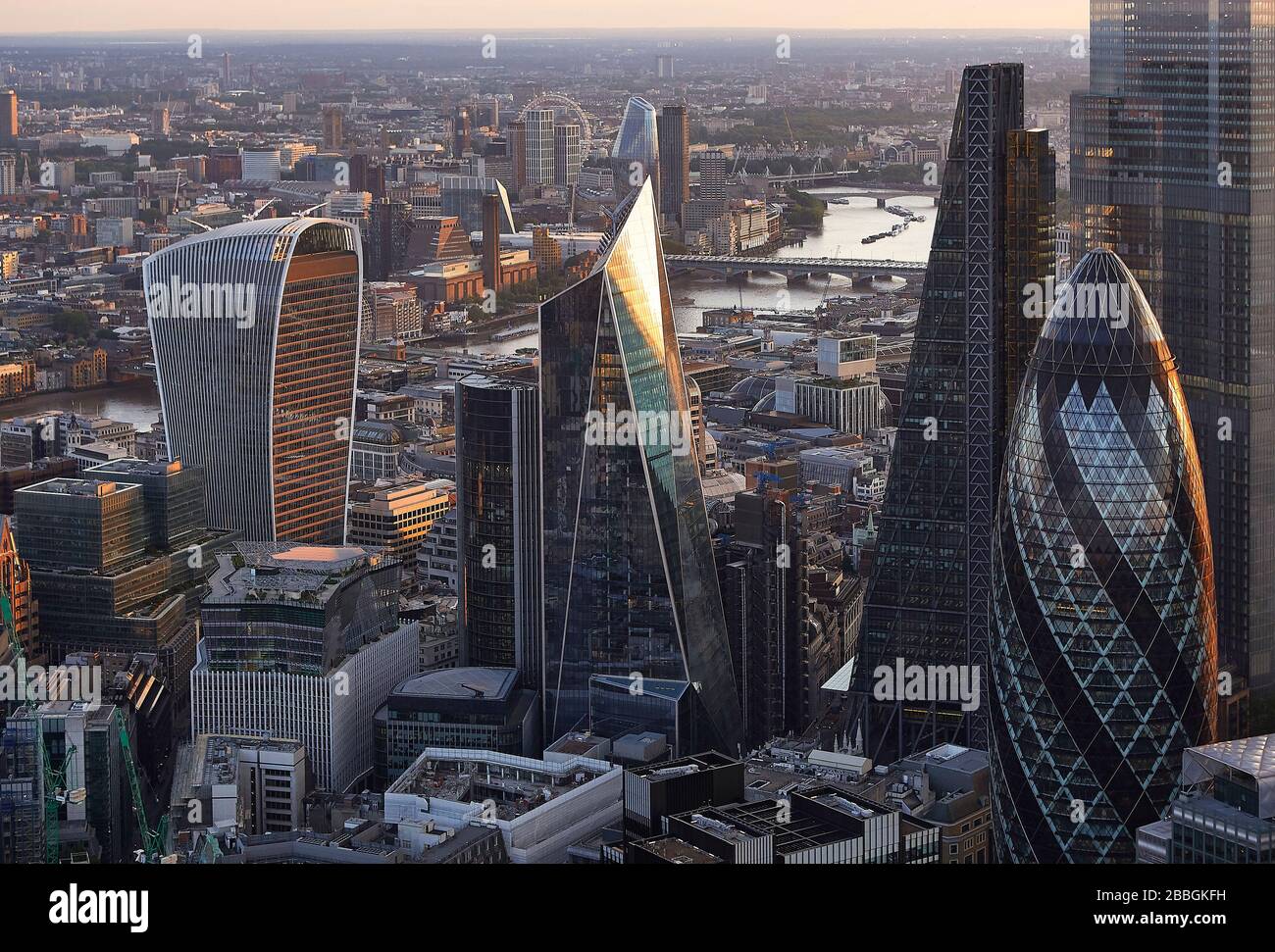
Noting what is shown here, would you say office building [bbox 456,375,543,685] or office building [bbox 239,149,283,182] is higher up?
office building [bbox 239,149,283,182]

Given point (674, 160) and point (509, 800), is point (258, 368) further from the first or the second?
point (674, 160)

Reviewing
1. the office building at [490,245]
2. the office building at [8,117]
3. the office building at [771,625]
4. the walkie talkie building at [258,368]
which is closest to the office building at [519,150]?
the office building at [490,245]

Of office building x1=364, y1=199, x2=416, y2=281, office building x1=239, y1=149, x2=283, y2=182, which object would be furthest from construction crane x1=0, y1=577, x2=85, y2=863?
office building x1=239, y1=149, x2=283, y2=182

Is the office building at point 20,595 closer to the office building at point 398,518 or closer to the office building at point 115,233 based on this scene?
the office building at point 398,518

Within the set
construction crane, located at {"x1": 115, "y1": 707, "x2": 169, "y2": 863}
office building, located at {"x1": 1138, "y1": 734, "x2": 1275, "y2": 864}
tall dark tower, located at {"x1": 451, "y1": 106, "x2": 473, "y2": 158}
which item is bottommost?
construction crane, located at {"x1": 115, "y1": 707, "x2": 169, "y2": 863}

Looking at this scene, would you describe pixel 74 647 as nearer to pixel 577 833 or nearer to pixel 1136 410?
pixel 577 833

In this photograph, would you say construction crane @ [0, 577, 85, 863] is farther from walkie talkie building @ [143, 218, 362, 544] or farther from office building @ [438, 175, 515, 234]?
office building @ [438, 175, 515, 234]
